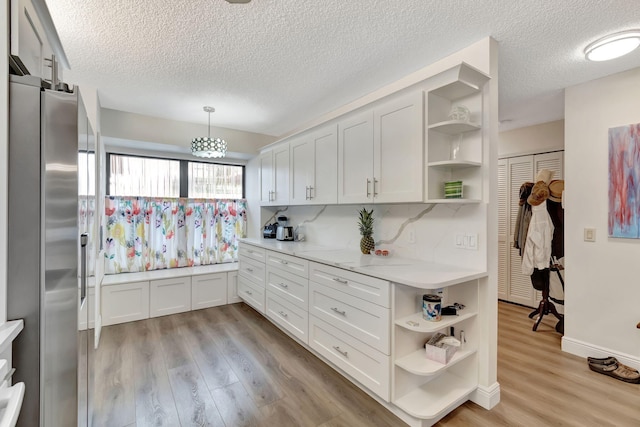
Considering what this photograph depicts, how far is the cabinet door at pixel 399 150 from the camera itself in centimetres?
208

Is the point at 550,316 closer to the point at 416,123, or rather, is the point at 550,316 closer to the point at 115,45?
the point at 416,123

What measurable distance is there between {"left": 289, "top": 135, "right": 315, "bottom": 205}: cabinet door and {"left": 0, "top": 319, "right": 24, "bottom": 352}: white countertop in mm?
2616

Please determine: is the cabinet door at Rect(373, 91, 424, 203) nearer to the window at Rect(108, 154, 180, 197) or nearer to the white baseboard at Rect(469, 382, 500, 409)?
the white baseboard at Rect(469, 382, 500, 409)

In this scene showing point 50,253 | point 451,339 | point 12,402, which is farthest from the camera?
point 451,339

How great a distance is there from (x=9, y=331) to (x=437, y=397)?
212 cm

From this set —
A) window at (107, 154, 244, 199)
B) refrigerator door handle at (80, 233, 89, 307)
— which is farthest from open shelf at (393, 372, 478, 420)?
window at (107, 154, 244, 199)

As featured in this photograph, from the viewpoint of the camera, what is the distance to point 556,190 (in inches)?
126

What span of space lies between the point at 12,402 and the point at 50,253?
0.44m

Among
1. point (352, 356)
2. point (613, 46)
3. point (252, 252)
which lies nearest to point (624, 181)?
point (613, 46)

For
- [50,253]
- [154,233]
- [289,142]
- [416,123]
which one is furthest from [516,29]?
[154,233]

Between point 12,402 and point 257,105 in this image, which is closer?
point 12,402

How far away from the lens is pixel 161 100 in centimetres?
315

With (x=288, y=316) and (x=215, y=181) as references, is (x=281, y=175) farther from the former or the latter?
(x=288, y=316)

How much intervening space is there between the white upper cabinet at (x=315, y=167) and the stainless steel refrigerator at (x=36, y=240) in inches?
86.6
